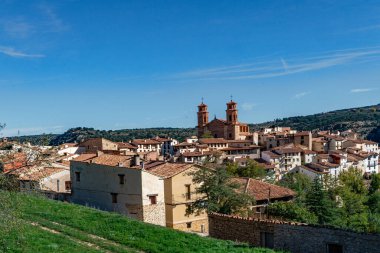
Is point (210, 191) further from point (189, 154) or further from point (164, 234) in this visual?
point (189, 154)

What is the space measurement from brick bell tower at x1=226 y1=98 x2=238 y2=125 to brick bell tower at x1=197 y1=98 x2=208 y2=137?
1030cm

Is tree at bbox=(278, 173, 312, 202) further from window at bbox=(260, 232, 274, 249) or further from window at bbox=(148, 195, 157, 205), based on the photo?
window at bbox=(260, 232, 274, 249)

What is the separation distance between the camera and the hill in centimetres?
1684

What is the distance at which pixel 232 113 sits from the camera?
13450cm

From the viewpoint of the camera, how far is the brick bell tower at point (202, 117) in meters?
145

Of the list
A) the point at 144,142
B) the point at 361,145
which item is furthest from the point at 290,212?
the point at 361,145

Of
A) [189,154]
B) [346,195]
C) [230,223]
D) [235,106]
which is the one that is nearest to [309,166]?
[189,154]

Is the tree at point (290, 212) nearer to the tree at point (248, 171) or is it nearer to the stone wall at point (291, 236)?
the stone wall at point (291, 236)

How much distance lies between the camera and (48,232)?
64.7 ft

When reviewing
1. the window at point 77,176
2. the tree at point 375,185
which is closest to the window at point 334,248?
the window at point 77,176

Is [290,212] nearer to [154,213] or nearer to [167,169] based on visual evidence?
[167,169]

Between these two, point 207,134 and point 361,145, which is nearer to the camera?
point 207,134

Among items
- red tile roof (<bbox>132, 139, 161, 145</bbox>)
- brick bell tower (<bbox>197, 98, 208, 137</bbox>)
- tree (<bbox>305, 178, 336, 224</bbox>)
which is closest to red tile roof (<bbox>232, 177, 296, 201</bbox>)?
tree (<bbox>305, 178, 336, 224</bbox>)

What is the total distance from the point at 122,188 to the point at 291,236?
62.2ft
